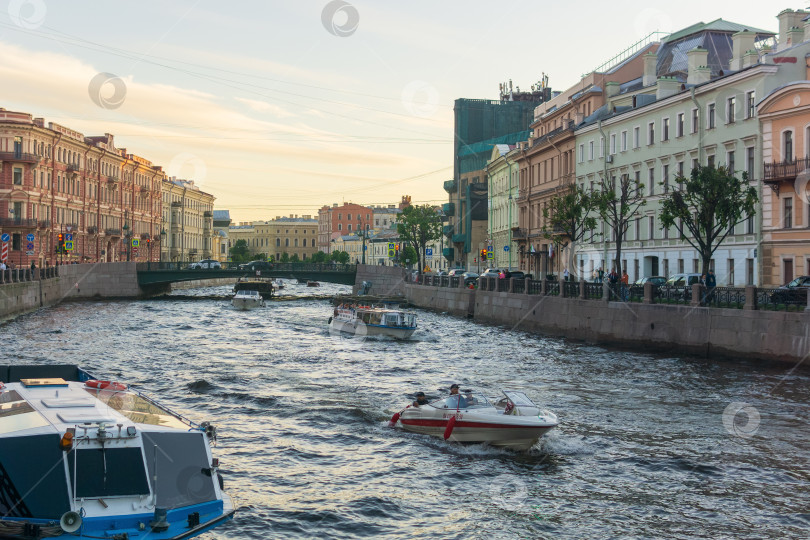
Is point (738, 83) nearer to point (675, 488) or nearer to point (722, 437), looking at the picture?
point (722, 437)

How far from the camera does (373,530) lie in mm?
14531

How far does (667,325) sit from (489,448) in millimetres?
17314

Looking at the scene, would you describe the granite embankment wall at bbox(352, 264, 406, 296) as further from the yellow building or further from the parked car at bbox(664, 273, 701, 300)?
the yellow building

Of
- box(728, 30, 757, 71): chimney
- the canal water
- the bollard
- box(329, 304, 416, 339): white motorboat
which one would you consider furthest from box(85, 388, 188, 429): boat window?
box(728, 30, 757, 71): chimney

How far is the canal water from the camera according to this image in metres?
15.0

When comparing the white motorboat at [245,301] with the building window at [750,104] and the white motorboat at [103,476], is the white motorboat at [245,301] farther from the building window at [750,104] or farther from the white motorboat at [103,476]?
the white motorboat at [103,476]

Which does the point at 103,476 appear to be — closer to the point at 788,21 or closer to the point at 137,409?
the point at 137,409

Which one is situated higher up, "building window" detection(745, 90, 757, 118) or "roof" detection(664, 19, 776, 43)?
"roof" detection(664, 19, 776, 43)

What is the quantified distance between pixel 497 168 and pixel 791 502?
80411 millimetres

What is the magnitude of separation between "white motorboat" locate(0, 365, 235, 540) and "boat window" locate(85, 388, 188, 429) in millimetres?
51

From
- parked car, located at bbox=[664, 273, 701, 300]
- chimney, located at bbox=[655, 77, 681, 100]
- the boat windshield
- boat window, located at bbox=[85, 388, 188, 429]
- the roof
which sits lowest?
the boat windshield

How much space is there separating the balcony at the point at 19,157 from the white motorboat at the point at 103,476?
6860 centimetres

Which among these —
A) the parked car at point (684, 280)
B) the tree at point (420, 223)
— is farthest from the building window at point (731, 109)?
the tree at point (420, 223)

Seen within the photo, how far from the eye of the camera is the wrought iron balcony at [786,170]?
38.1 metres
